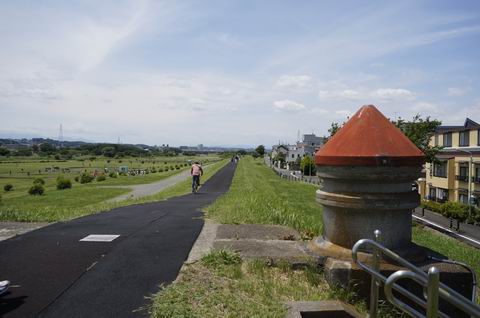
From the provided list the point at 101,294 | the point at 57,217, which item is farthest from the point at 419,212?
the point at 101,294

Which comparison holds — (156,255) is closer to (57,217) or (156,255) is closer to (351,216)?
(351,216)

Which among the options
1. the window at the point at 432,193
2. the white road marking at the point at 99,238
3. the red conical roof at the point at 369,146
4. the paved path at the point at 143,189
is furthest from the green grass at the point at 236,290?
the window at the point at 432,193

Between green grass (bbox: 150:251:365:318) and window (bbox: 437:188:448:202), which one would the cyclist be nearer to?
green grass (bbox: 150:251:365:318)

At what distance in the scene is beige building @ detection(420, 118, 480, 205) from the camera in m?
39.6

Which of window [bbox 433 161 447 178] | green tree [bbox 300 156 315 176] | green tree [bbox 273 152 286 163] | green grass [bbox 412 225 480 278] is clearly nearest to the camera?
green grass [bbox 412 225 480 278]

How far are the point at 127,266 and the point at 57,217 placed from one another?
473 cm

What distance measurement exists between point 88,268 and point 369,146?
3.33m

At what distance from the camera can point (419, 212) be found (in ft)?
136

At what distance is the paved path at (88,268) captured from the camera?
388cm

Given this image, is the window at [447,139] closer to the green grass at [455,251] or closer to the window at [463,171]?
the window at [463,171]

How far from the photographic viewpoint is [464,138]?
42125mm

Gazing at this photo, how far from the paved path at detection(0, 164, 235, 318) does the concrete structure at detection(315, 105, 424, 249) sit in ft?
6.16

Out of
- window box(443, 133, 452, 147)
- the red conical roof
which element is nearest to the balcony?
window box(443, 133, 452, 147)

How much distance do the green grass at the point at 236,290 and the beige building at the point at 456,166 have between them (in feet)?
121
